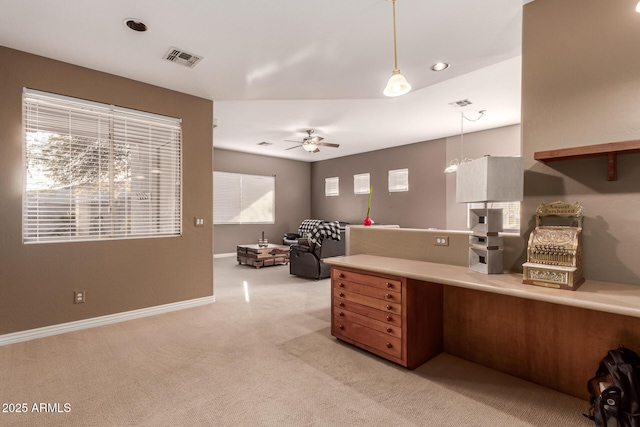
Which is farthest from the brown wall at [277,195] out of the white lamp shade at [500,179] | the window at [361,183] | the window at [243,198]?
the white lamp shade at [500,179]

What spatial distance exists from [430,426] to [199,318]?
2801mm

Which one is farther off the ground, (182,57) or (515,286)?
(182,57)

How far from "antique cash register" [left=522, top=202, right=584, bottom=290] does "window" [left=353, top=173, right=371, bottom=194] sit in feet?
22.4

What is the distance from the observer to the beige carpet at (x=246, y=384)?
6.25ft

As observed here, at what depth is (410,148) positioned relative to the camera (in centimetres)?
794

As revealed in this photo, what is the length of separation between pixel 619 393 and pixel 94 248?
14.6ft

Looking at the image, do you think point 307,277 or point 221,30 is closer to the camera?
point 221,30

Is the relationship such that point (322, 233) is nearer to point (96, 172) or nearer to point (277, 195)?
point (96, 172)

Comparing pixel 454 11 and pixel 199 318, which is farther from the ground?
pixel 454 11

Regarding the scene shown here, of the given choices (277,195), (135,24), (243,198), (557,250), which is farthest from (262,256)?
(557,250)

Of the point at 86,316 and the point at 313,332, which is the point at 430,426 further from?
the point at 86,316

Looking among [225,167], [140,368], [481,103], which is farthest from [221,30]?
[225,167]

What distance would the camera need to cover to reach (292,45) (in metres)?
2.97

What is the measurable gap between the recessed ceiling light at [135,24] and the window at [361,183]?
272 inches
